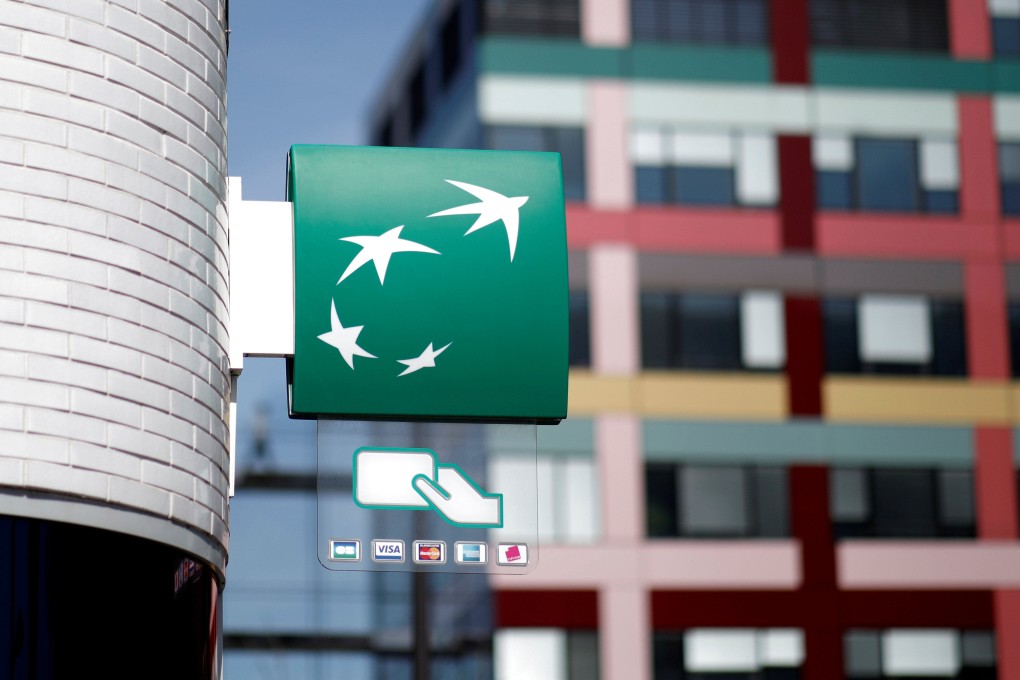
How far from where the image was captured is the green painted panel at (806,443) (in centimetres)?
3525

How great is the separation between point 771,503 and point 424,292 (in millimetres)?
27498

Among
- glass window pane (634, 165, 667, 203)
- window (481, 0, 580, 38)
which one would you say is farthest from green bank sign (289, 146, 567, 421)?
window (481, 0, 580, 38)

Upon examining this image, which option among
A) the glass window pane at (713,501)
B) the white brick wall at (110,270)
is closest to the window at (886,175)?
the glass window pane at (713,501)

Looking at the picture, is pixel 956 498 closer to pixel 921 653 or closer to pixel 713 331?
pixel 921 653

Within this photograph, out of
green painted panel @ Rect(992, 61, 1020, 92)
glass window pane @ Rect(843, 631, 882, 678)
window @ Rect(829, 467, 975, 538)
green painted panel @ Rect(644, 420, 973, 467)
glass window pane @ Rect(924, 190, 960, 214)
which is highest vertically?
green painted panel @ Rect(992, 61, 1020, 92)

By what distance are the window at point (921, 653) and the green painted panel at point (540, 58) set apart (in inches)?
470

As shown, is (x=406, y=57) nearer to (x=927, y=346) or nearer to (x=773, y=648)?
(x=927, y=346)

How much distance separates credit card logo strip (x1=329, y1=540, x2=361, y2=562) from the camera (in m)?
8.43

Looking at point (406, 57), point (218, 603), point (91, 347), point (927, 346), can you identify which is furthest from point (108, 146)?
point (406, 57)

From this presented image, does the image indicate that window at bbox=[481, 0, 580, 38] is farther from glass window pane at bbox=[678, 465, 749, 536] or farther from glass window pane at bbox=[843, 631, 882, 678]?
glass window pane at bbox=[843, 631, 882, 678]

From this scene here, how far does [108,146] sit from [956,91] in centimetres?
3227

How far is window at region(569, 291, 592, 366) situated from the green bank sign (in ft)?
86.2

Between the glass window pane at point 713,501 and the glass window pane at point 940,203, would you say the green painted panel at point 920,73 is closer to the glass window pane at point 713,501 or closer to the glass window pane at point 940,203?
the glass window pane at point 940,203

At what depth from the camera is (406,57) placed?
4341 cm
